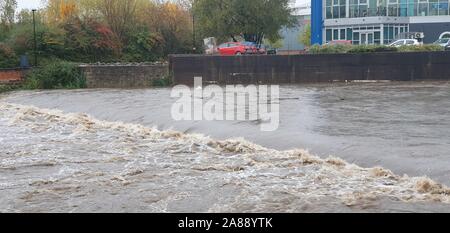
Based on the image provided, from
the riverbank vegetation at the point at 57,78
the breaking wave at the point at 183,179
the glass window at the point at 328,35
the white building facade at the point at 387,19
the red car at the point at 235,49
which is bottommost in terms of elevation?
the breaking wave at the point at 183,179

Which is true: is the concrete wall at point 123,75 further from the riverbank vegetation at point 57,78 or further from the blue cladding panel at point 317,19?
the blue cladding panel at point 317,19

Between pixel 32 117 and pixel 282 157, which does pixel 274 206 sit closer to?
pixel 282 157

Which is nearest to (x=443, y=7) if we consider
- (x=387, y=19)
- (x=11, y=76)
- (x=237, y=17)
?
(x=387, y=19)

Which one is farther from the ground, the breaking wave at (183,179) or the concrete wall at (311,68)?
the concrete wall at (311,68)

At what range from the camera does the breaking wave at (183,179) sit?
30.7ft

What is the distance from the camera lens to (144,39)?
46.8 m

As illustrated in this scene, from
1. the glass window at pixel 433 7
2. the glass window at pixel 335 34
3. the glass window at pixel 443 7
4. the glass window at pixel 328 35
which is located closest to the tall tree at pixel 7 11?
the glass window at pixel 328 35

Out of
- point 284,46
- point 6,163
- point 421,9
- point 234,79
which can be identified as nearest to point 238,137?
point 6,163

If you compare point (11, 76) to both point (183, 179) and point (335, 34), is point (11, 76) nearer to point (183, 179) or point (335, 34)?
point (183, 179)

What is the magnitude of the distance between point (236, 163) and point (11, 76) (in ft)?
97.1

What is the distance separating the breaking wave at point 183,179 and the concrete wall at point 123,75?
2223 centimetres

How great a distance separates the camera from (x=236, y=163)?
1237 cm

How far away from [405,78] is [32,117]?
2048 cm

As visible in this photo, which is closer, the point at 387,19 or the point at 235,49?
the point at 235,49
